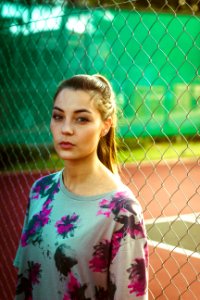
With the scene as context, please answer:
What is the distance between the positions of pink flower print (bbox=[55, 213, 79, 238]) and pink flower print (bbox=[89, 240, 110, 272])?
0.38ft

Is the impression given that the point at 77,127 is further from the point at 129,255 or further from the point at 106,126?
the point at 129,255

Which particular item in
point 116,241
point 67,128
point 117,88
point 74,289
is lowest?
point 74,289

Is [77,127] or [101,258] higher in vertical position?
[77,127]

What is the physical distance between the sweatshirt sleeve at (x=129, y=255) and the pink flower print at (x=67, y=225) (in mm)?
175

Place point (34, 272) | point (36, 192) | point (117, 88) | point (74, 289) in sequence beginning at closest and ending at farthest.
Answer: point (74, 289) < point (34, 272) < point (36, 192) < point (117, 88)

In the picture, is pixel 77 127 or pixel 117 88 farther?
pixel 117 88

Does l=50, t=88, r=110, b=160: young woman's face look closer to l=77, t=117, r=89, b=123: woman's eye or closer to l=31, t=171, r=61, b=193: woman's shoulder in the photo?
l=77, t=117, r=89, b=123: woman's eye

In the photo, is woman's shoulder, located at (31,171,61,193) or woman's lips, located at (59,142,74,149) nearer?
woman's lips, located at (59,142,74,149)

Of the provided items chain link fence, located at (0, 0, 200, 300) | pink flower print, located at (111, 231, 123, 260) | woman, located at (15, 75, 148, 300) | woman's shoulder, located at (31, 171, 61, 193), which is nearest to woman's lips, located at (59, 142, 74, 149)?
woman, located at (15, 75, 148, 300)

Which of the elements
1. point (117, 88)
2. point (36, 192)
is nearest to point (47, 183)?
point (36, 192)

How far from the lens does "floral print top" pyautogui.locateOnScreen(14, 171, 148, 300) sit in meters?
1.74

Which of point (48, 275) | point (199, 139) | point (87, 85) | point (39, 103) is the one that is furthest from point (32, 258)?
point (199, 139)

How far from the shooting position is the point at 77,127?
187 cm

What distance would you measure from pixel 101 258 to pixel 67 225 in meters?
0.18
